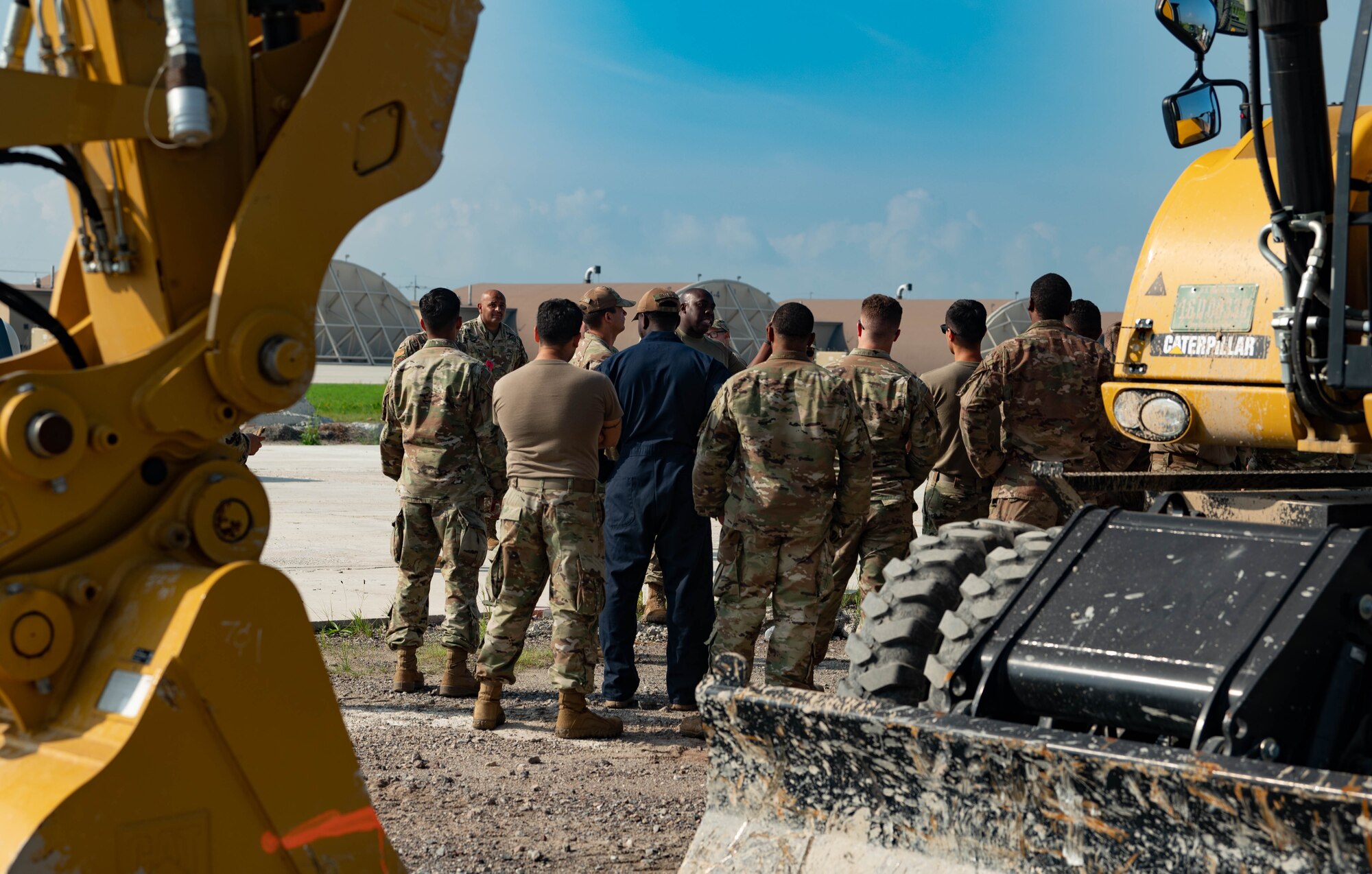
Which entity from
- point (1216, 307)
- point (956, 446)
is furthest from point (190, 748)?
point (956, 446)

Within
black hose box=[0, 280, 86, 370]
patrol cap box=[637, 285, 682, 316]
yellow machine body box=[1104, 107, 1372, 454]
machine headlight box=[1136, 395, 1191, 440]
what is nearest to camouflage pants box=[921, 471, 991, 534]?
patrol cap box=[637, 285, 682, 316]

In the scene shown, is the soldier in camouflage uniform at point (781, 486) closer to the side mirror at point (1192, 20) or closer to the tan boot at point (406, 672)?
the tan boot at point (406, 672)

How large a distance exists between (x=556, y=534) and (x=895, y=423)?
6.86 feet

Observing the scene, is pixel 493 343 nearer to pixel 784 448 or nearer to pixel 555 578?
pixel 555 578

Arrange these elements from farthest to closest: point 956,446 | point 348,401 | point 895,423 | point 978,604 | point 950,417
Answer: point 348,401
point 950,417
point 956,446
point 895,423
point 978,604

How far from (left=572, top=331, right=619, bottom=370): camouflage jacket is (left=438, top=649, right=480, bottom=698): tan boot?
6.88 ft

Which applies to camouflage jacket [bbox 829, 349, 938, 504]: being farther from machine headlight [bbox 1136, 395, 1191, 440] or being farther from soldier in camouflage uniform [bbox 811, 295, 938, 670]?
machine headlight [bbox 1136, 395, 1191, 440]

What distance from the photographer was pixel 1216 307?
4352 millimetres

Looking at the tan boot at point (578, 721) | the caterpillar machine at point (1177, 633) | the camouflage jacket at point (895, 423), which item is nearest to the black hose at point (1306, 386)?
the caterpillar machine at point (1177, 633)

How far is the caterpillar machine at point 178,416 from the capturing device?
2506 millimetres

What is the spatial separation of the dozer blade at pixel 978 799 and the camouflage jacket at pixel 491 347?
22.0ft

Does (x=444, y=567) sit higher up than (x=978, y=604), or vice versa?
(x=978, y=604)

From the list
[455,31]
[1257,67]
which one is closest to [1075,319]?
[1257,67]

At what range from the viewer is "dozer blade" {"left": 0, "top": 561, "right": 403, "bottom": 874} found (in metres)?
2.46
